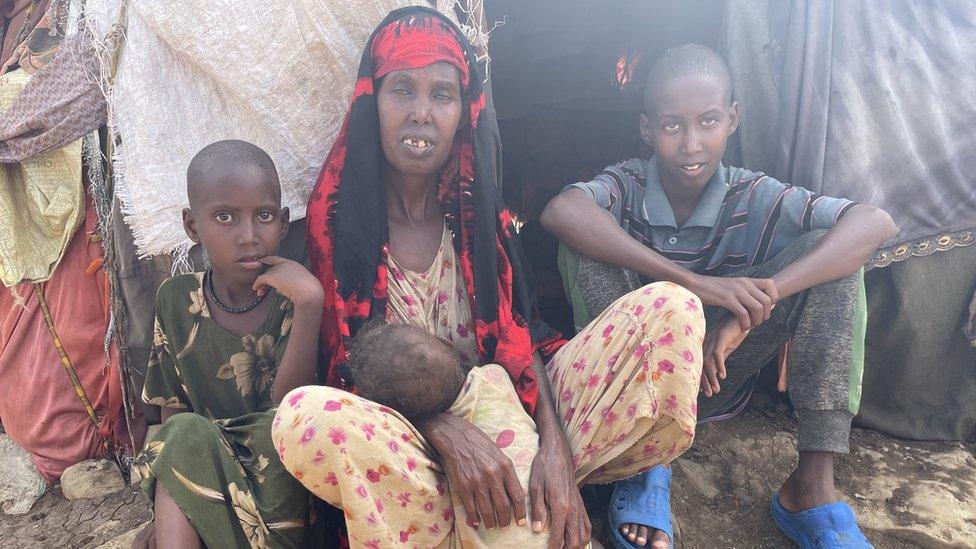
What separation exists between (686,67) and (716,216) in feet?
1.72

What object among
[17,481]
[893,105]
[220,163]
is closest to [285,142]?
[220,163]

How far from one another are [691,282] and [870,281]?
3.42ft

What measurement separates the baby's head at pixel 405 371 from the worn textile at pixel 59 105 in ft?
4.71

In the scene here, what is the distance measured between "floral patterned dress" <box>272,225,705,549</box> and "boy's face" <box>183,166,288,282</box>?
1.41 ft

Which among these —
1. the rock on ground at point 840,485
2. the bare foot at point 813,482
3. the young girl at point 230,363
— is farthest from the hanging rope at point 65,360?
the bare foot at point 813,482

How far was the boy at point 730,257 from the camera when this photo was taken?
200cm

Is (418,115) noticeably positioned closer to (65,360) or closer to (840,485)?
(65,360)

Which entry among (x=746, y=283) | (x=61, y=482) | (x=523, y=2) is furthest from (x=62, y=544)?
(x=523, y=2)

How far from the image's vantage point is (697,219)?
235cm

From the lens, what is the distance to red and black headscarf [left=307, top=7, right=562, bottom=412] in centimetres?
200

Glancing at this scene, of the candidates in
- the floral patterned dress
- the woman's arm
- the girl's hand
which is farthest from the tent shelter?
the woman's arm

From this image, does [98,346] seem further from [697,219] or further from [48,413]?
[697,219]

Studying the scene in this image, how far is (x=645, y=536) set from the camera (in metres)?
1.98

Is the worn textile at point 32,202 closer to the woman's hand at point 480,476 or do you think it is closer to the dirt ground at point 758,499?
the dirt ground at point 758,499
